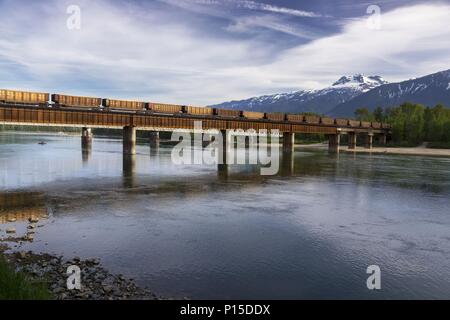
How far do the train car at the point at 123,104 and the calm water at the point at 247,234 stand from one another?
3085cm

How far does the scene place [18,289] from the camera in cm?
1130

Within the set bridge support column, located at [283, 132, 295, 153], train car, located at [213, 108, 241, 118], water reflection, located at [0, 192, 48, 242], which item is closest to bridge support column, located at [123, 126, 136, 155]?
train car, located at [213, 108, 241, 118]

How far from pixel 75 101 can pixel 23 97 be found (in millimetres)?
9136

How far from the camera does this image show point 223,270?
15.8 m

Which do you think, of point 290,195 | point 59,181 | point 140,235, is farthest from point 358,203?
point 59,181

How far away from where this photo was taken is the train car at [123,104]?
2734 inches

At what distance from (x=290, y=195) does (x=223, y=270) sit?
21.0m

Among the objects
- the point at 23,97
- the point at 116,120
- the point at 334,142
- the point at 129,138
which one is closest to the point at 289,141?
the point at 334,142

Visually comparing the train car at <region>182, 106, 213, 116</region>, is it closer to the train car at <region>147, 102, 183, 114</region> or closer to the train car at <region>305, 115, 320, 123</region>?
the train car at <region>147, 102, 183, 114</region>

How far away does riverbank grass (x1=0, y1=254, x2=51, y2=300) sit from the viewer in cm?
1096

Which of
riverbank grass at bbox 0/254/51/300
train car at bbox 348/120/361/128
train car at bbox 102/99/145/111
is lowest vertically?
riverbank grass at bbox 0/254/51/300

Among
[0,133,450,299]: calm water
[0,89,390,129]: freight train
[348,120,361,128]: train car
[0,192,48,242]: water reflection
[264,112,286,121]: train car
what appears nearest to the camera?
[0,133,450,299]: calm water

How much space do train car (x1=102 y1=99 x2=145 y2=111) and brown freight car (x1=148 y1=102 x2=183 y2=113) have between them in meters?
1.71
